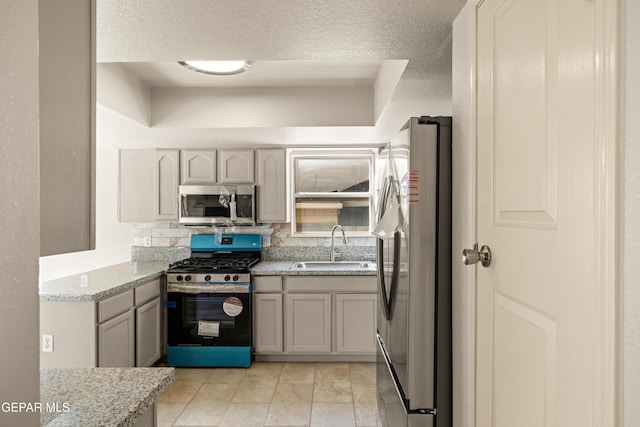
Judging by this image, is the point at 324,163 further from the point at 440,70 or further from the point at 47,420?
the point at 47,420

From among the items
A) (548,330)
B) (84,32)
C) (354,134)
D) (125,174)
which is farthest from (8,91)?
(125,174)

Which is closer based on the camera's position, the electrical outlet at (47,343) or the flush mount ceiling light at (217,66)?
the electrical outlet at (47,343)

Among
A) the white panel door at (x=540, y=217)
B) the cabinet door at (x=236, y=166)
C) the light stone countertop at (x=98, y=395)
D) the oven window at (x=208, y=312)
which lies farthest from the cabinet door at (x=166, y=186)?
the white panel door at (x=540, y=217)

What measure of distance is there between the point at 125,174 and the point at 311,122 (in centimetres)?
A: 206

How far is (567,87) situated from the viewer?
841 millimetres

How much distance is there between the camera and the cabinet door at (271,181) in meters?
4.01

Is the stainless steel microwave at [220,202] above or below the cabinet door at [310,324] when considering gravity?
above

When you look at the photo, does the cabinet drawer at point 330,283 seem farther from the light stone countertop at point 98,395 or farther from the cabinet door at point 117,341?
the light stone countertop at point 98,395

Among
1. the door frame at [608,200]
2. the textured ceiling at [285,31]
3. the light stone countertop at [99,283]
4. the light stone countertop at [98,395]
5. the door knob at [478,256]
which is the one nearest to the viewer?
the door frame at [608,200]

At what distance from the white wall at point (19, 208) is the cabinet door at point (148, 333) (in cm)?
286

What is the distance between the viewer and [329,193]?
14.2 ft

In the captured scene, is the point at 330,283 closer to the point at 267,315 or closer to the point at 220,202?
the point at 267,315

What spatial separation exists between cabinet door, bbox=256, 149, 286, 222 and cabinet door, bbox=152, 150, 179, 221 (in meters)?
0.85

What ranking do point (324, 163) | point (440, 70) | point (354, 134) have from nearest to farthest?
point (440, 70) → point (354, 134) → point (324, 163)
